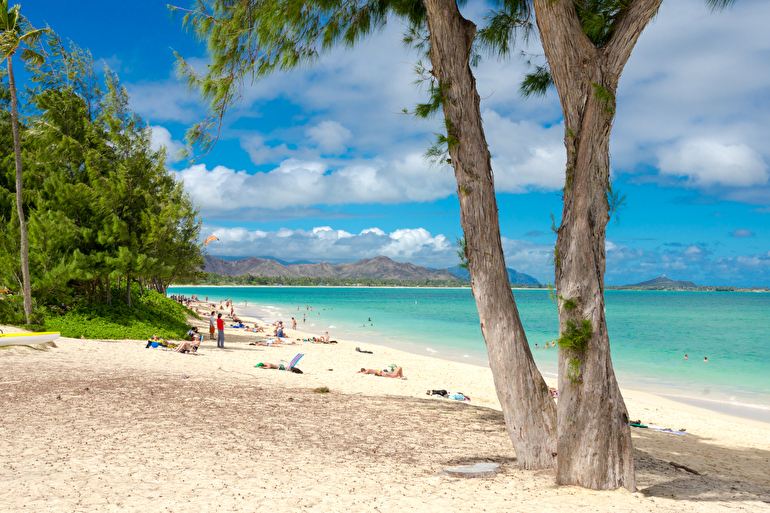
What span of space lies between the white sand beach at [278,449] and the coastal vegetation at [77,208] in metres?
4.84

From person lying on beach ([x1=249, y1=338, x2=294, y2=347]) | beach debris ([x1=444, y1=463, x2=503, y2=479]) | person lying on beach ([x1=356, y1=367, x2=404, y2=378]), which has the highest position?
beach debris ([x1=444, y1=463, x2=503, y2=479])

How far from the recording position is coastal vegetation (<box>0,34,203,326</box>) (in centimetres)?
1498

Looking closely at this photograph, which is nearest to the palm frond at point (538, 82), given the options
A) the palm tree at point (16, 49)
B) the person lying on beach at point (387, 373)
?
the person lying on beach at point (387, 373)

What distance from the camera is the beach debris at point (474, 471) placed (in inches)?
189

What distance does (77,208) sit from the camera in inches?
634

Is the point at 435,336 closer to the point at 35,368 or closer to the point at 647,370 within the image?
the point at 647,370

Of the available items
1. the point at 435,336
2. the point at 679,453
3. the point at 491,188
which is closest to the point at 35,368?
the point at 491,188

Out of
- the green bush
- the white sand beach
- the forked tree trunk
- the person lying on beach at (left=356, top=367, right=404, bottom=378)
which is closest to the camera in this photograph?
the white sand beach

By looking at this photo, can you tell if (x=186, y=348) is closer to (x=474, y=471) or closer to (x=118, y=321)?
(x=118, y=321)

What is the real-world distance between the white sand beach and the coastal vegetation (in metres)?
4.84

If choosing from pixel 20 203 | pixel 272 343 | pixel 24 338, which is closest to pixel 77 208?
pixel 20 203

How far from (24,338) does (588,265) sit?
520 inches

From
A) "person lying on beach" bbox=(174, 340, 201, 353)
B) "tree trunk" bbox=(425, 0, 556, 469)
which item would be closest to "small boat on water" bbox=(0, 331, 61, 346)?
"person lying on beach" bbox=(174, 340, 201, 353)

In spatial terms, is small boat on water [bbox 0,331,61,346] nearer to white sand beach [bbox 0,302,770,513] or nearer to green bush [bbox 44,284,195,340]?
white sand beach [bbox 0,302,770,513]
